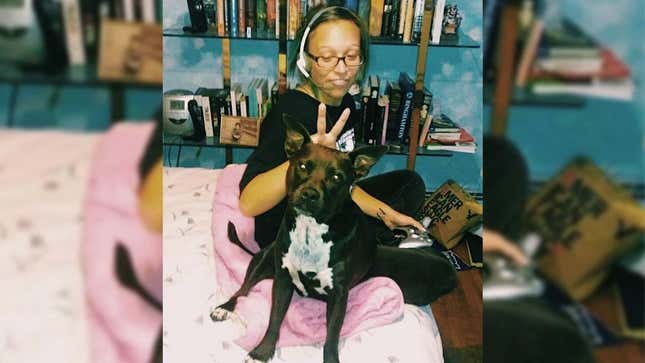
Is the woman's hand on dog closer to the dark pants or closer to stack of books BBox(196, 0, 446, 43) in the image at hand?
the dark pants

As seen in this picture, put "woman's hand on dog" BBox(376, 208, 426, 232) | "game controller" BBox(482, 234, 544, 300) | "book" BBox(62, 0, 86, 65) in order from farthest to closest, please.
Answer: "woman's hand on dog" BBox(376, 208, 426, 232)
"game controller" BBox(482, 234, 544, 300)
"book" BBox(62, 0, 86, 65)

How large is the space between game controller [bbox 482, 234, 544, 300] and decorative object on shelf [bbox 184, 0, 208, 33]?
0.66 meters

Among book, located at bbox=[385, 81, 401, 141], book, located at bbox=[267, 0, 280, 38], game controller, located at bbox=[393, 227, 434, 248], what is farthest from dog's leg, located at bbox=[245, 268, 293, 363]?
book, located at bbox=[267, 0, 280, 38]

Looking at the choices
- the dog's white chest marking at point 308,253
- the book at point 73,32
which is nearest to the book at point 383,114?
the dog's white chest marking at point 308,253

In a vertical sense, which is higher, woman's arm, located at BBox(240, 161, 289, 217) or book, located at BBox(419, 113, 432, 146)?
book, located at BBox(419, 113, 432, 146)

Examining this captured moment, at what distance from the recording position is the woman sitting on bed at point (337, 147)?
1215 mm

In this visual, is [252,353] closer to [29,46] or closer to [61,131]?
[61,131]

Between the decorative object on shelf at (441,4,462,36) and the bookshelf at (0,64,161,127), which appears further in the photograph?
the decorative object on shelf at (441,4,462,36)

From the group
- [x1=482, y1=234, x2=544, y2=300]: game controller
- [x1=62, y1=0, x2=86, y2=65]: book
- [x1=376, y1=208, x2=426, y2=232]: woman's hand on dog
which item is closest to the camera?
[x1=62, y1=0, x2=86, y2=65]: book

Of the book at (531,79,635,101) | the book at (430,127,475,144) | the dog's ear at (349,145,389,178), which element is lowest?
the dog's ear at (349,145,389,178)

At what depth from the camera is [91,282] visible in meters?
1.12

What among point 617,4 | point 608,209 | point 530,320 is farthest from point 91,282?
point 617,4

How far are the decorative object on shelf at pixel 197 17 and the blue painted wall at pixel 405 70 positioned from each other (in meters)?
0.01

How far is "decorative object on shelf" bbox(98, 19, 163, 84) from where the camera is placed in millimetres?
1045
